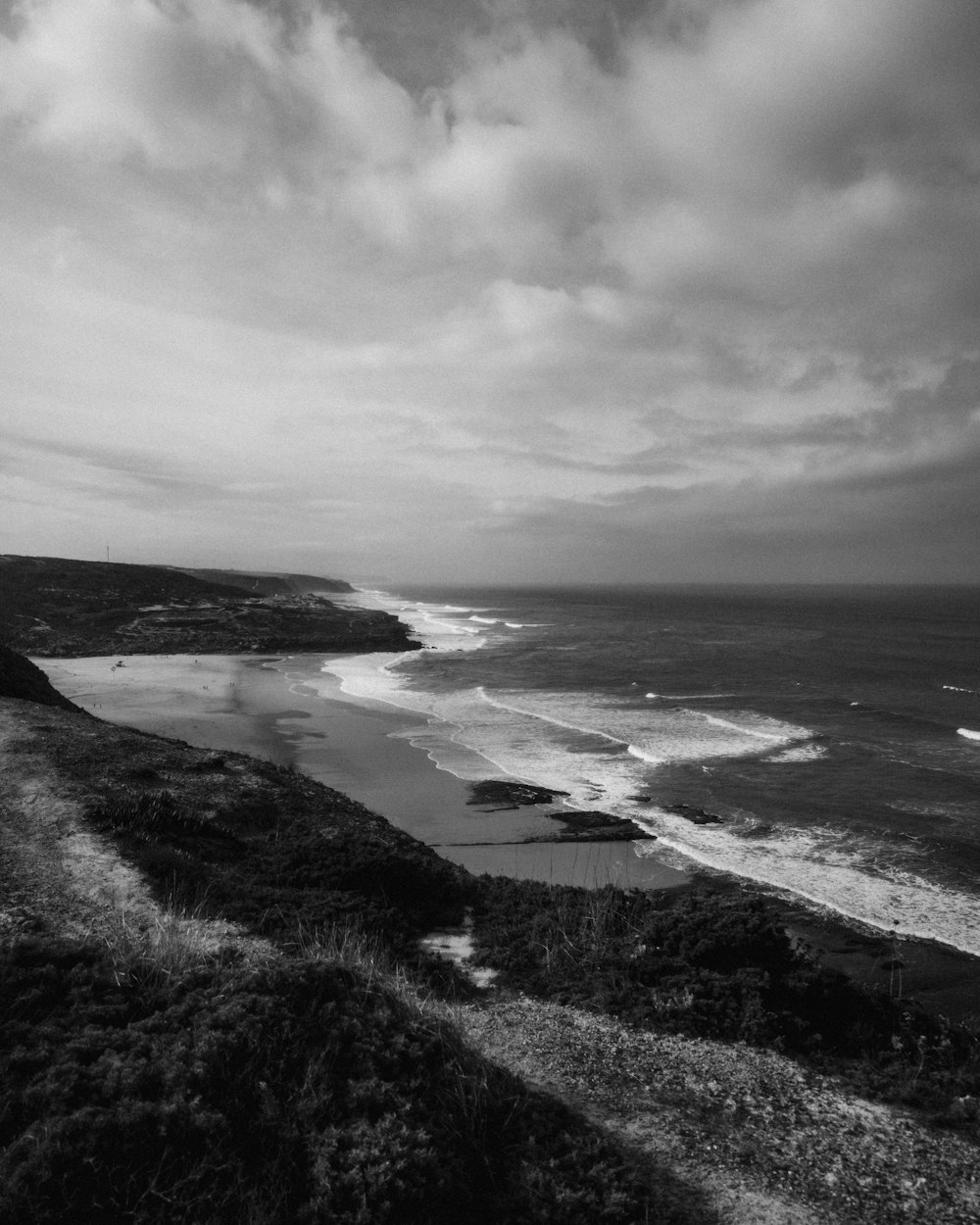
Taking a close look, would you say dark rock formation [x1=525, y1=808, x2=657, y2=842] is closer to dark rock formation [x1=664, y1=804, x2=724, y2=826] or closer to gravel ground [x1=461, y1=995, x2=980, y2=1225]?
dark rock formation [x1=664, y1=804, x2=724, y2=826]

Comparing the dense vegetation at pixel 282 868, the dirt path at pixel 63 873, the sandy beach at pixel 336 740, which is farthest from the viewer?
the sandy beach at pixel 336 740

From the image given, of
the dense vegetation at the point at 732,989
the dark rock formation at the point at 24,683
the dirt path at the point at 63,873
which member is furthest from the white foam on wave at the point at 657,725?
the dark rock formation at the point at 24,683

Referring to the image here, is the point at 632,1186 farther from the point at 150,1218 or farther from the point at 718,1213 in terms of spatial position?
the point at 150,1218

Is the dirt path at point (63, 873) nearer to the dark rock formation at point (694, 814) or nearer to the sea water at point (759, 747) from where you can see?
the sea water at point (759, 747)

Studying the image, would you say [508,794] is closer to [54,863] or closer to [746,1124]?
[54,863]

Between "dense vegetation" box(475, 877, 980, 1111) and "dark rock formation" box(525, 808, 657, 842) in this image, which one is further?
"dark rock formation" box(525, 808, 657, 842)

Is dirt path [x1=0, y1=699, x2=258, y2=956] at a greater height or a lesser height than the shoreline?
greater

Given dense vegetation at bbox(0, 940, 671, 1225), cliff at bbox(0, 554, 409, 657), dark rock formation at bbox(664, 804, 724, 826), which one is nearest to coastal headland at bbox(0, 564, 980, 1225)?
dense vegetation at bbox(0, 940, 671, 1225)
